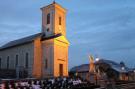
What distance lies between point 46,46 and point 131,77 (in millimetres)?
34890

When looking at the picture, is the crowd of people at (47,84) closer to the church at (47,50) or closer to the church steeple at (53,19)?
the church at (47,50)

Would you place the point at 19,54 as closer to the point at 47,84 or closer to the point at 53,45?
the point at 53,45

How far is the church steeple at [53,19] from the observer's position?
4934 cm

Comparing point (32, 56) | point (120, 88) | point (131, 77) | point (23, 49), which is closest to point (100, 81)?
point (120, 88)

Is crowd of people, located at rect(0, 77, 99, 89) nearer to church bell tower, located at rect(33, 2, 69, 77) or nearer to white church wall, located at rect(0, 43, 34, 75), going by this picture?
church bell tower, located at rect(33, 2, 69, 77)

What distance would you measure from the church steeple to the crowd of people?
14.4m

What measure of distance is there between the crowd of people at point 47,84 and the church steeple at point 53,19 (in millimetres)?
14444

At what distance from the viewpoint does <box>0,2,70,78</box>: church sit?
46.2 metres

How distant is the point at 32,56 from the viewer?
1838 inches

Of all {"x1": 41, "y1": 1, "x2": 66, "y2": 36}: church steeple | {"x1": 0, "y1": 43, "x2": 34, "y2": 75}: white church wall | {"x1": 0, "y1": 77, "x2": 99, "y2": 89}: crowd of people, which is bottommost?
{"x1": 0, "y1": 77, "x2": 99, "y2": 89}: crowd of people

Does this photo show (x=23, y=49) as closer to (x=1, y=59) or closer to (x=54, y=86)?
(x=1, y=59)

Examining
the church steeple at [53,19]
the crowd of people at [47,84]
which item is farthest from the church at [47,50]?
the crowd of people at [47,84]

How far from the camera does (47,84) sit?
32.9 m

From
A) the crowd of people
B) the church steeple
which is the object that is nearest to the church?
the church steeple
